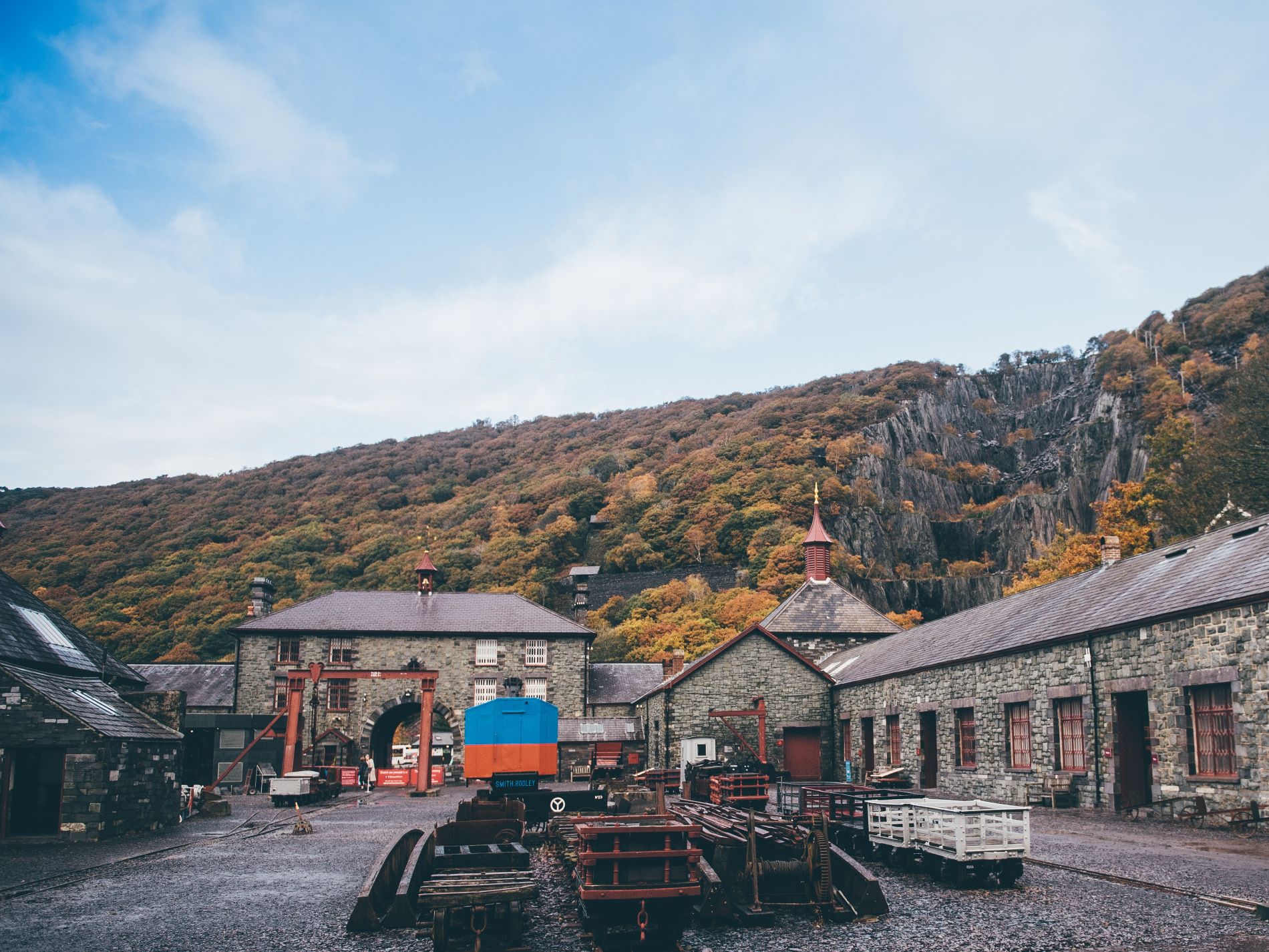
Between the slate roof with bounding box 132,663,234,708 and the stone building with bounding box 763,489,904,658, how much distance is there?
23.4 meters

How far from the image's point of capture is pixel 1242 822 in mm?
15617

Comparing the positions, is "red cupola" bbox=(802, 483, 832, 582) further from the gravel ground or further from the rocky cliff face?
the gravel ground

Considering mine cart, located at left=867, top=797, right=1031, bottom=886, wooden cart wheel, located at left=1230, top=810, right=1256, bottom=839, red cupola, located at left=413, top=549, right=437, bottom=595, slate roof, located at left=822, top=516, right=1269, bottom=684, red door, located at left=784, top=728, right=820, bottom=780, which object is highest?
red cupola, located at left=413, top=549, right=437, bottom=595

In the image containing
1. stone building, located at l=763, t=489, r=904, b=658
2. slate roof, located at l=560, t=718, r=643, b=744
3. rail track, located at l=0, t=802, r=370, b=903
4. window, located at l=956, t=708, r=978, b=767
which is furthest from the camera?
stone building, located at l=763, t=489, r=904, b=658

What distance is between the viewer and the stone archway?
1640 inches

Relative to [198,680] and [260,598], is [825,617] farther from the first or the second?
[198,680]

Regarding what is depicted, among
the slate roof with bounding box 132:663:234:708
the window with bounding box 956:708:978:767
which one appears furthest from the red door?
the slate roof with bounding box 132:663:234:708

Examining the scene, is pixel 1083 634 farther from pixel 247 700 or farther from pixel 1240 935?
pixel 247 700

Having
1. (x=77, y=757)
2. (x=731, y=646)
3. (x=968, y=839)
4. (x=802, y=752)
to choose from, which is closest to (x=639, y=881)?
(x=968, y=839)

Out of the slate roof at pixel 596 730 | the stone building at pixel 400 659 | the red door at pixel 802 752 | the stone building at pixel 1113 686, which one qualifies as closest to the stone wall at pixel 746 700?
the red door at pixel 802 752

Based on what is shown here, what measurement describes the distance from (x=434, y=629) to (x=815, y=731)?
55.0 ft

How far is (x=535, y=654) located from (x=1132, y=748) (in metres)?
28.0

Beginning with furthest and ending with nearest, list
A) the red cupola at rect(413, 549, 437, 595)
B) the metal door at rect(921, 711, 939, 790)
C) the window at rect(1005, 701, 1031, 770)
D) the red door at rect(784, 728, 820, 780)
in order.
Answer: the red cupola at rect(413, 549, 437, 595) < the red door at rect(784, 728, 820, 780) < the metal door at rect(921, 711, 939, 790) < the window at rect(1005, 701, 1031, 770)

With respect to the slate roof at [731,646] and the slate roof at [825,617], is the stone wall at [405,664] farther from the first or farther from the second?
the slate roof at [825,617]
